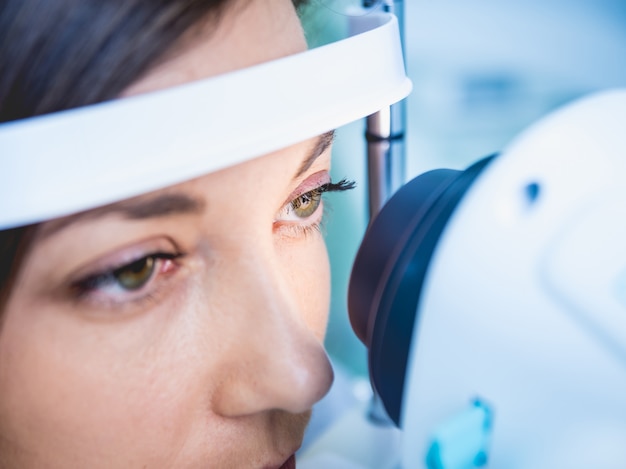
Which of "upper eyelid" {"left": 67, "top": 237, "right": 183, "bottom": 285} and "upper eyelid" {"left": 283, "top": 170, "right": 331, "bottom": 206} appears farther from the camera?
"upper eyelid" {"left": 283, "top": 170, "right": 331, "bottom": 206}

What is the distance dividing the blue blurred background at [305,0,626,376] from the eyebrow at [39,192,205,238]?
0.31m

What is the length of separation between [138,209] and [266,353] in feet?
0.45

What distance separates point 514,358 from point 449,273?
6 cm

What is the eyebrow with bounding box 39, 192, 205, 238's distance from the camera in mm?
398

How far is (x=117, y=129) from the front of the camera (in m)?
0.36

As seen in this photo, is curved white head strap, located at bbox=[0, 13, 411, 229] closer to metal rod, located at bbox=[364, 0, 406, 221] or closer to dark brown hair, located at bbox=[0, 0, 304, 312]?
dark brown hair, located at bbox=[0, 0, 304, 312]

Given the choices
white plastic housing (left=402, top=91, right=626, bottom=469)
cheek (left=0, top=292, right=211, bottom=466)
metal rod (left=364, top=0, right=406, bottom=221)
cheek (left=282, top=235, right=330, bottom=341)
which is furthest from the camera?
metal rod (left=364, top=0, right=406, bottom=221)

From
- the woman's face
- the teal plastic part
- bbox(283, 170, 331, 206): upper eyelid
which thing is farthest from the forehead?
the teal plastic part

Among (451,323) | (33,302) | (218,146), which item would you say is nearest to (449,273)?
(451,323)

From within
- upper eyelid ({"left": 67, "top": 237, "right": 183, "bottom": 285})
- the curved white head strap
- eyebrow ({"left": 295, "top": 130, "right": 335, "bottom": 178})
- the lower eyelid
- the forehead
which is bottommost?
the lower eyelid

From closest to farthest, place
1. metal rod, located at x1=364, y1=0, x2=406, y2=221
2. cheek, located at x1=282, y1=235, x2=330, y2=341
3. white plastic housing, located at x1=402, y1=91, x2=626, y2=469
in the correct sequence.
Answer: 1. white plastic housing, located at x1=402, y1=91, x2=626, y2=469
2. cheek, located at x1=282, y1=235, x2=330, y2=341
3. metal rod, located at x1=364, y1=0, x2=406, y2=221

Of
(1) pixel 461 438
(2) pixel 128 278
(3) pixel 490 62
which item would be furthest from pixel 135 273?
(3) pixel 490 62

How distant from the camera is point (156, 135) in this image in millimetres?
371

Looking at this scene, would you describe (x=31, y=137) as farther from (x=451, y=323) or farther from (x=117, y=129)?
(x=451, y=323)
